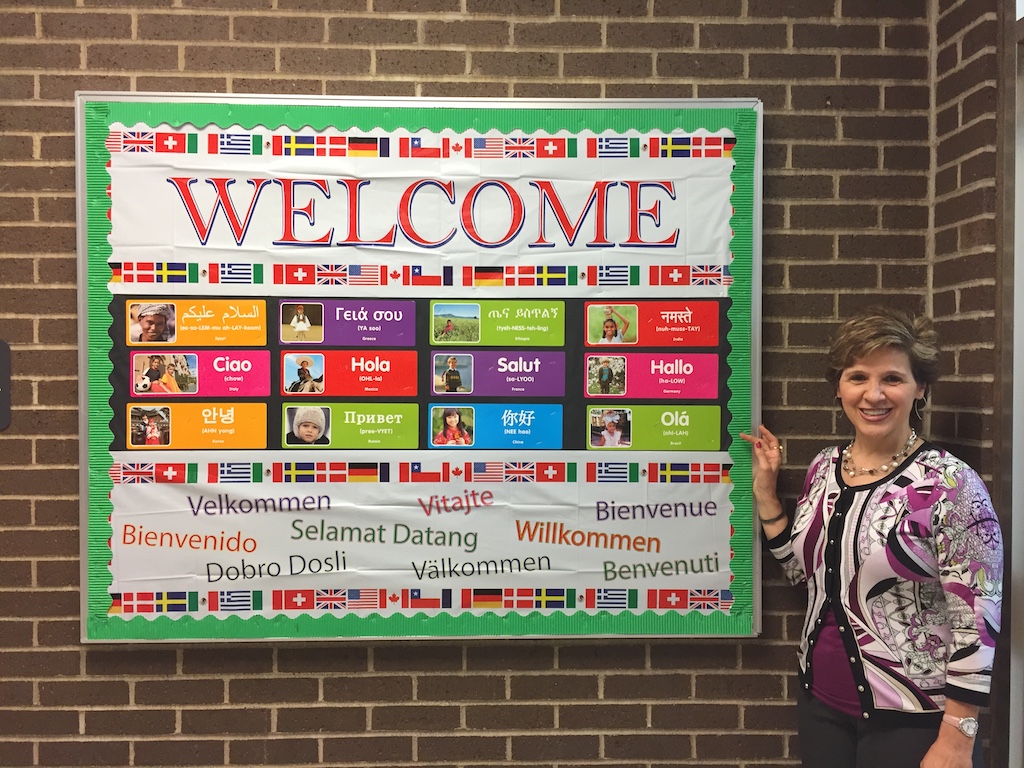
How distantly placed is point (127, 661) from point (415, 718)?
900 mm

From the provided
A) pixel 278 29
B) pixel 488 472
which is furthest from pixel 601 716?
pixel 278 29

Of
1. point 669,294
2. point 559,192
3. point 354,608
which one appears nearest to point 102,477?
point 354,608

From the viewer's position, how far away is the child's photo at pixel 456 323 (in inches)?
84.8

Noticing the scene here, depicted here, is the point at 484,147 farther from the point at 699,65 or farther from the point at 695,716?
the point at 695,716

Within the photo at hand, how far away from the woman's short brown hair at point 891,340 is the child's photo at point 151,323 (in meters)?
1.87

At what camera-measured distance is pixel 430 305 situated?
2.15 meters

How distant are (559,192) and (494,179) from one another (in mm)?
200

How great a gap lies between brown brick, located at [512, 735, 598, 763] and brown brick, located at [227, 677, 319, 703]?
0.66 metres

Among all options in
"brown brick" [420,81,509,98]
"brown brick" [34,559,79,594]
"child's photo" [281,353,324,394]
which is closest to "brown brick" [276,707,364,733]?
"brown brick" [34,559,79,594]

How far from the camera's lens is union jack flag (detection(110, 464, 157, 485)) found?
212 cm

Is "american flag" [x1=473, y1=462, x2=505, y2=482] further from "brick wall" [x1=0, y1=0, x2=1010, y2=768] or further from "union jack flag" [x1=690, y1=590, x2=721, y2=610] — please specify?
"union jack flag" [x1=690, y1=590, x2=721, y2=610]

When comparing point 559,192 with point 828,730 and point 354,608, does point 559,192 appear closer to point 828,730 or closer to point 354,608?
point 354,608

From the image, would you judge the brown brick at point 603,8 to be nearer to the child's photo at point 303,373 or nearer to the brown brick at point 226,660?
the child's photo at point 303,373

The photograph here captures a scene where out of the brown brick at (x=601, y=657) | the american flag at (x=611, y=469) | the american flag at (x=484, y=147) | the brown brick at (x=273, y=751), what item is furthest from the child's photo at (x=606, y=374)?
the brown brick at (x=273, y=751)
